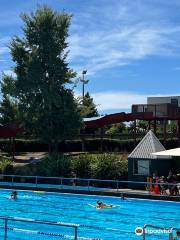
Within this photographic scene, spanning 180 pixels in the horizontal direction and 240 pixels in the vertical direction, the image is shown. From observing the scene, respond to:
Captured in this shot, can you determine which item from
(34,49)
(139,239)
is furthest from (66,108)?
(139,239)

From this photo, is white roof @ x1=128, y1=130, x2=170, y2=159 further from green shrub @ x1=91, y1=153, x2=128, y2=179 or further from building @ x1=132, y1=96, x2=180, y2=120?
building @ x1=132, y1=96, x2=180, y2=120

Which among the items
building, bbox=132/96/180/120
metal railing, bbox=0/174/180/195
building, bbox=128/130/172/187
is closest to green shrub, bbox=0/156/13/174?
metal railing, bbox=0/174/180/195

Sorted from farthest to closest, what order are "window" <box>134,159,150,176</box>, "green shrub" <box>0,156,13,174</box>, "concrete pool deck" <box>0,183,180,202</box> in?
"green shrub" <box>0,156,13,174</box>
"window" <box>134,159,150,176</box>
"concrete pool deck" <box>0,183,180,202</box>

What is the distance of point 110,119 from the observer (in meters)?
44.8

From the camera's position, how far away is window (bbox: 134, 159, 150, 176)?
3212cm

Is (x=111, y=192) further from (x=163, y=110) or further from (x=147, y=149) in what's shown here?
(x=163, y=110)

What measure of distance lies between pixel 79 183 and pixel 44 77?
45.3 ft

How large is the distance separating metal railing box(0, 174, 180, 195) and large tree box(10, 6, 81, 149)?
7813 millimetres

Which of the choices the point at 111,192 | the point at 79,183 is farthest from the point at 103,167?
the point at 111,192

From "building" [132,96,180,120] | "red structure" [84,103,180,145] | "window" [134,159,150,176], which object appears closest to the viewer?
"window" [134,159,150,176]

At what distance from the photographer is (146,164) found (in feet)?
106

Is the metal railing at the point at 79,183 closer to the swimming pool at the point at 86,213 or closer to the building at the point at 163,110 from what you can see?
the swimming pool at the point at 86,213

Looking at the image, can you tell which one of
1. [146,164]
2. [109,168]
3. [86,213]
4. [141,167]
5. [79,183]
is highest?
[146,164]

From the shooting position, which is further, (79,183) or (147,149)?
(79,183)
